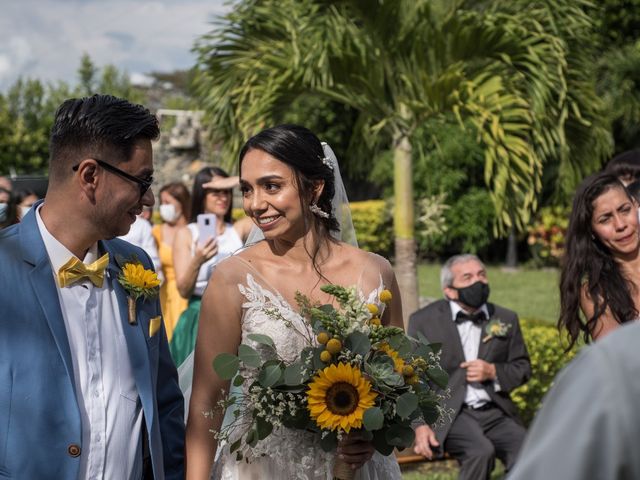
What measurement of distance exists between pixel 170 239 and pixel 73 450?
5757 millimetres

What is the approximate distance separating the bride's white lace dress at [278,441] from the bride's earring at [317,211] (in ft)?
1.36

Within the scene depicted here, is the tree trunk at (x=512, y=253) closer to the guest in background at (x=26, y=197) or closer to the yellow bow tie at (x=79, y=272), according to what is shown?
the guest in background at (x=26, y=197)

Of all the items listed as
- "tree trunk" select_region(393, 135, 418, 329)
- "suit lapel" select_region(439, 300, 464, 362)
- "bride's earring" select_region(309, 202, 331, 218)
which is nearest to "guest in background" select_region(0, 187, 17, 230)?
"bride's earring" select_region(309, 202, 331, 218)

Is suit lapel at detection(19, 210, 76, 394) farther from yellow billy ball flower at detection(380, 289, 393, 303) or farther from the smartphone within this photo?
the smartphone

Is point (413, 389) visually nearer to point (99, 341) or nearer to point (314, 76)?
point (99, 341)

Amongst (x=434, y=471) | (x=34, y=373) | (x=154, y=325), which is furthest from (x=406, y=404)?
(x=434, y=471)

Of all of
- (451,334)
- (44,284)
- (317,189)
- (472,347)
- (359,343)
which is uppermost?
(317,189)

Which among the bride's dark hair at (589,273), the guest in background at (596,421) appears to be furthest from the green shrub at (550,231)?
the guest in background at (596,421)

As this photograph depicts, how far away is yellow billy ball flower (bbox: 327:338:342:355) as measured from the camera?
3.22 meters

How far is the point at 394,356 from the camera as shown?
3334 mm

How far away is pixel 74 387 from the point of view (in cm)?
273

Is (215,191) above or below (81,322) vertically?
above

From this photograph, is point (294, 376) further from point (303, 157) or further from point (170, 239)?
point (170, 239)

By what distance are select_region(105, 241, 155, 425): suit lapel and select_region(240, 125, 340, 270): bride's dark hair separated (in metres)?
0.92
